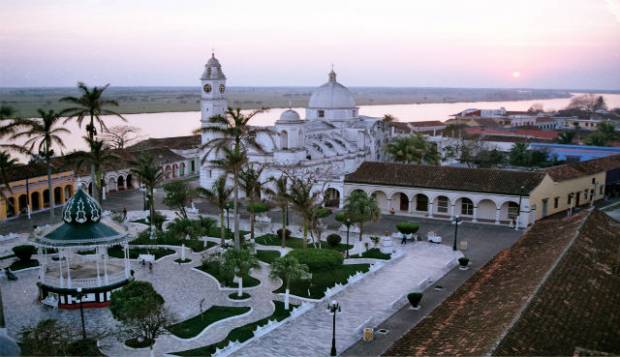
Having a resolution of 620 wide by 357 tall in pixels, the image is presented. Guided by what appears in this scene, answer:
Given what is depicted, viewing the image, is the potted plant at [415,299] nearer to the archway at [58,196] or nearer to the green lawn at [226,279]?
the green lawn at [226,279]

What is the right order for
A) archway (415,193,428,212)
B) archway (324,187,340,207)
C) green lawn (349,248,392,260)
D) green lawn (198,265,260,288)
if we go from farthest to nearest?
archway (324,187,340,207) < archway (415,193,428,212) < green lawn (349,248,392,260) < green lawn (198,265,260,288)

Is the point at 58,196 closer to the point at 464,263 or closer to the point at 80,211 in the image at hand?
the point at 80,211

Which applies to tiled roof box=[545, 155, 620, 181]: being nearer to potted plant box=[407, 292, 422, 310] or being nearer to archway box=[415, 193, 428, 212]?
archway box=[415, 193, 428, 212]

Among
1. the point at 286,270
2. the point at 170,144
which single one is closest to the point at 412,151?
the point at 170,144

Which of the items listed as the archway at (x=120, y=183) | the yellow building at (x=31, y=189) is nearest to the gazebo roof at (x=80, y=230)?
the yellow building at (x=31, y=189)

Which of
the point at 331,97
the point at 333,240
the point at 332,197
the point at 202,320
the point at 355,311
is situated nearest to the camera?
the point at 202,320

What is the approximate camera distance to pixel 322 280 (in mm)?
24156

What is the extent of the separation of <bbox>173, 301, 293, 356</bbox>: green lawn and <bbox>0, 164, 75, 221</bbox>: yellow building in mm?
21442

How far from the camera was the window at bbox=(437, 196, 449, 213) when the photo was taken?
38.2 m

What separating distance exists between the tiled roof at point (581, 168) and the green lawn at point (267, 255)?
20.5 meters

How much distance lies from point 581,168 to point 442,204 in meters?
11.9

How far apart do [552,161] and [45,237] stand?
44152mm

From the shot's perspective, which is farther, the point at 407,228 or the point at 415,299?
the point at 407,228

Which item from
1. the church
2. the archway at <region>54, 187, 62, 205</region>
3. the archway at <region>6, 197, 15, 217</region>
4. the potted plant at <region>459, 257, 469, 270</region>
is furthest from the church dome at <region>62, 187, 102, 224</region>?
the archway at <region>54, 187, 62, 205</region>
